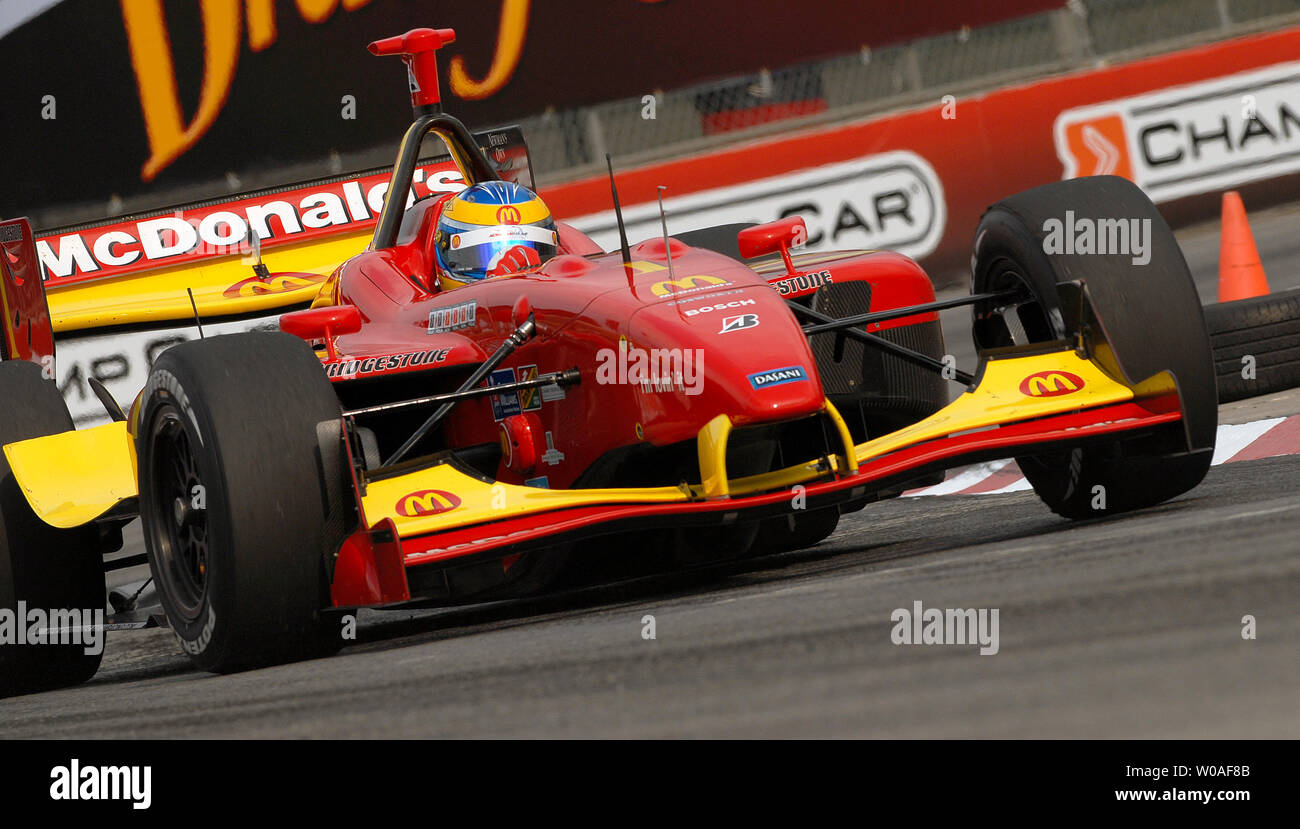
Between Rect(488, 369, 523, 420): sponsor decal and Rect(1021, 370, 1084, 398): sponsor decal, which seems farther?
Rect(488, 369, 523, 420): sponsor decal

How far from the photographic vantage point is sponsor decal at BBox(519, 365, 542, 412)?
6180mm

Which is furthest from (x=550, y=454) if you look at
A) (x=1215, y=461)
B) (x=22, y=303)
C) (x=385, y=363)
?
(x=22, y=303)

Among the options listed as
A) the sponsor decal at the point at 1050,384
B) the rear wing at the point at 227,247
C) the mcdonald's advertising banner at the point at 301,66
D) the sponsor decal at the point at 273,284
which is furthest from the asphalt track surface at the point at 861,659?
the mcdonald's advertising banner at the point at 301,66

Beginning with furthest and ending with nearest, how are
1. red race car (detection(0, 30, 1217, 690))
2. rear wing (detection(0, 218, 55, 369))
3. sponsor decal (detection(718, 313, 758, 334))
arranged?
rear wing (detection(0, 218, 55, 369))
sponsor decal (detection(718, 313, 758, 334))
red race car (detection(0, 30, 1217, 690))

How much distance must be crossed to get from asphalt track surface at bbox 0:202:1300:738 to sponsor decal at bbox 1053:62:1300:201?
23.5 ft

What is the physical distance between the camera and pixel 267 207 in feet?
31.0

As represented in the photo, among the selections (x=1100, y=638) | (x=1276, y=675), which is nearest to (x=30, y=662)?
(x=1100, y=638)

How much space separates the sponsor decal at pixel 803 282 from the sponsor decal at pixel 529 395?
944mm

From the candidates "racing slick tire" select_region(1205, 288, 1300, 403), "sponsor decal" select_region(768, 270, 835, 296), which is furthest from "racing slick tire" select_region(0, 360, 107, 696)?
"racing slick tire" select_region(1205, 288, 1300, 403)

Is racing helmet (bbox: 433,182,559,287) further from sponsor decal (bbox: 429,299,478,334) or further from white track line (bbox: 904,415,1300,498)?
white track line (bbox: 904,415,1300,498)

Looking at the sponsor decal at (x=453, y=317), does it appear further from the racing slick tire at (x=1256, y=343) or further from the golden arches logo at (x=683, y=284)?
the racing slick tire at (x=1256, y=343)

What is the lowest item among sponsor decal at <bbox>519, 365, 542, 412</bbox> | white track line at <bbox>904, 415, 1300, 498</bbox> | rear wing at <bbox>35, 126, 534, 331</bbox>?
white track line at <bbox>904, 415, 1300, 498</bbox>

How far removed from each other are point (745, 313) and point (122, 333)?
174 inches

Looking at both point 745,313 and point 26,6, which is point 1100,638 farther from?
point 26,6
